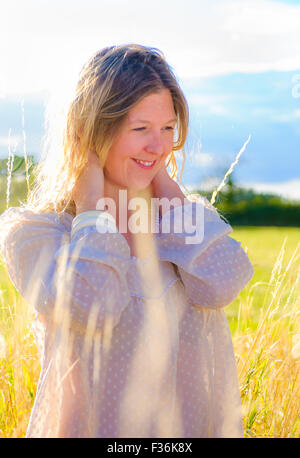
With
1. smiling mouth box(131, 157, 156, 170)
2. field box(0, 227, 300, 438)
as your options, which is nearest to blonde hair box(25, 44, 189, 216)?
smiling mouth box(131, 157, 156, 170)

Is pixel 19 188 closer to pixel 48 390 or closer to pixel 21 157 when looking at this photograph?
pixel 21 157

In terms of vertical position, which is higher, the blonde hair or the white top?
the blonde hair

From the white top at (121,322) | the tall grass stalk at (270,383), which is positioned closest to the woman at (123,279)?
the white top at (121,322)

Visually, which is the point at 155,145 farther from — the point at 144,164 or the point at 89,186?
the point at 89,186

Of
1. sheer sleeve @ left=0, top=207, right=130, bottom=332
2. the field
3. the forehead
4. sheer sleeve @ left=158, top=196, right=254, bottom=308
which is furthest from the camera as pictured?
the field

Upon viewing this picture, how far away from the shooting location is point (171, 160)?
2492mm

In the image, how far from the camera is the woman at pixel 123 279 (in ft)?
5.77

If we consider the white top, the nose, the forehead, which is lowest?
the white top

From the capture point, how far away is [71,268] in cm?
170

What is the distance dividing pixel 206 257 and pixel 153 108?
23.7 inches

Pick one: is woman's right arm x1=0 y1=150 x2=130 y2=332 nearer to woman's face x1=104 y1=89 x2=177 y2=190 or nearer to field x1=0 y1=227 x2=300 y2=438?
woman's face x1=104 y1=89 x2=177 y2=190

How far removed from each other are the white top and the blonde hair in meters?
0.21

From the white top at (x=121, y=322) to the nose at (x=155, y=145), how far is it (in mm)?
325

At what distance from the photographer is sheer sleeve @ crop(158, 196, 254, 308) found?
6.06 ft
